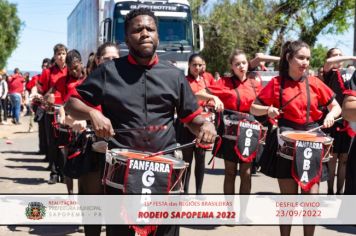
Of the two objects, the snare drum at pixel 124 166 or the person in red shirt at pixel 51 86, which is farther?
the person in red shirt at pixel 51 86

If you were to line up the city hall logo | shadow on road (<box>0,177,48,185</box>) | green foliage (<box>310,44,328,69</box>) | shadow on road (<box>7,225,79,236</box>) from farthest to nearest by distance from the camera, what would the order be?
green foliage (<box>310,44,328,69</box>) < shadow on road (<box>0,177,48,185</box>) < the city hall logo < shadow on road (<box>7,225,79,236</box>)

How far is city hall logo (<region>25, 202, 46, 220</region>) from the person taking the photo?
7.14 meters

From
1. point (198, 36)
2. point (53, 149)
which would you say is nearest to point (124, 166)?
point (53, 149)

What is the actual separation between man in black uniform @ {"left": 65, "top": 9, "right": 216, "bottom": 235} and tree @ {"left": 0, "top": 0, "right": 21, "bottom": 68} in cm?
6440

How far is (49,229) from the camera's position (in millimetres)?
6859

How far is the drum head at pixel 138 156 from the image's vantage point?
3725 mm

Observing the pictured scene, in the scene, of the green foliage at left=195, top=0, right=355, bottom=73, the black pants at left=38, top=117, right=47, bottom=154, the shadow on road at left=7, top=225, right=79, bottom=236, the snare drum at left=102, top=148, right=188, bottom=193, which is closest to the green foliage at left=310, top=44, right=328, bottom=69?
the green foliage at left=195, top=0, right=355, bottom=73

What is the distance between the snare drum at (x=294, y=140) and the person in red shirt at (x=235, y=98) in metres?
1.43

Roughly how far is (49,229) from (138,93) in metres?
3.53

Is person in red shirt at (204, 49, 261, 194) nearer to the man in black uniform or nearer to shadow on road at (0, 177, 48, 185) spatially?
the man in black uniform

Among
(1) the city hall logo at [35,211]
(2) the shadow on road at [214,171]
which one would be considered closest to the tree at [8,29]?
(2) the shadow on road at [214,171]

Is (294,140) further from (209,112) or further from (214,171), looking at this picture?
(214,171)

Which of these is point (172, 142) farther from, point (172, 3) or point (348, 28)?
point (348, 28)

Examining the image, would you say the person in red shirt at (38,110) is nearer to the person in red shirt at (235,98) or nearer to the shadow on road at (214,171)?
the shadow on road at (214,171)
